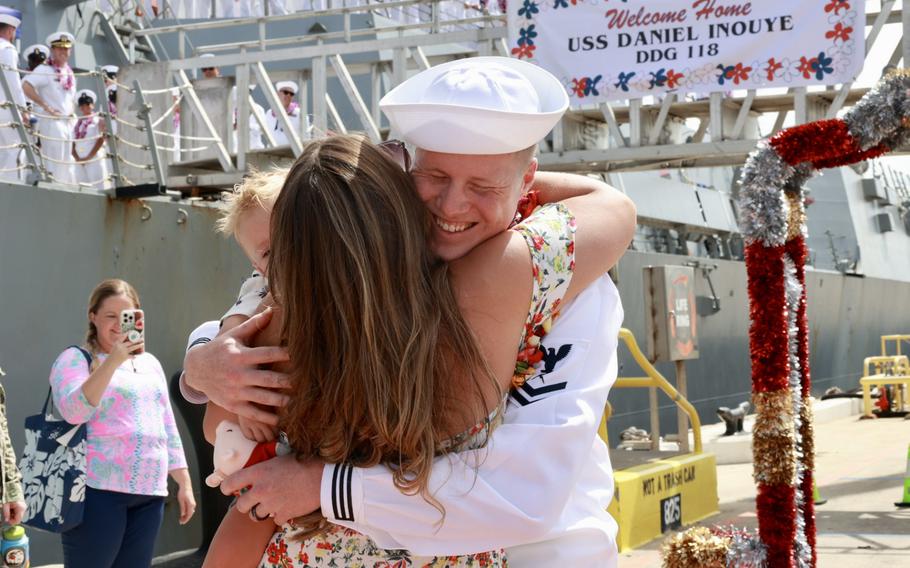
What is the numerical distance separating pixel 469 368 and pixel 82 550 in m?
3.73

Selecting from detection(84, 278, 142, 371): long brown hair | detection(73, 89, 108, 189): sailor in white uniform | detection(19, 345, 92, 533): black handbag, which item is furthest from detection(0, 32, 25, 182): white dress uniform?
detection(19, 345, 92, 533): black handbag

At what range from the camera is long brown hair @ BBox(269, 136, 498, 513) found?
171 cm

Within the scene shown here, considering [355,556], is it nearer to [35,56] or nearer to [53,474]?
[53,474]

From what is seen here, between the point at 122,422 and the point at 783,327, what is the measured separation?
314 cm

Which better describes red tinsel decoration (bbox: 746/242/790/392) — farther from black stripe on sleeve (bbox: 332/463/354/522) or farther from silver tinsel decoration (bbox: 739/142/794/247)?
black stripe on sleeve (bbox: 332/463/354/522)

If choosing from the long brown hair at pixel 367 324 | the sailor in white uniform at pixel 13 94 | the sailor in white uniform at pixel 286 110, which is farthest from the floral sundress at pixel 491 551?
the sailor in white uniform at pixel 286 110

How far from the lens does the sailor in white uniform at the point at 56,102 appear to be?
1152cm

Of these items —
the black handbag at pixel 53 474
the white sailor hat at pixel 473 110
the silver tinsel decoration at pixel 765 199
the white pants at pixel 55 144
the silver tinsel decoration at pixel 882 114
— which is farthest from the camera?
the white pants at pixel 55 144

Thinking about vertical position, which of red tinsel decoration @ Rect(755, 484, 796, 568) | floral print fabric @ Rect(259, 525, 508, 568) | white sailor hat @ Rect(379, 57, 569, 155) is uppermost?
white sailor hat @ Rect(379, 57, 569, 155)

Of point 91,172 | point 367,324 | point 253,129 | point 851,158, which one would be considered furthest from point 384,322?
point 253,129

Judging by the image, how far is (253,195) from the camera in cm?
219

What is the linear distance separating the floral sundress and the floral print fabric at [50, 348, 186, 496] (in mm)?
3437

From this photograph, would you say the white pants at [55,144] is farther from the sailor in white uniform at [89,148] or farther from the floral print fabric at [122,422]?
the floral print fabric at [122,422]

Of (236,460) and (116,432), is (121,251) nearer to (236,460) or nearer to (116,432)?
(116,432)
